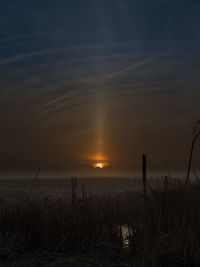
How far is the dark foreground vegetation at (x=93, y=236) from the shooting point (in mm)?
6586

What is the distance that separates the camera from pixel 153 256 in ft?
20.9

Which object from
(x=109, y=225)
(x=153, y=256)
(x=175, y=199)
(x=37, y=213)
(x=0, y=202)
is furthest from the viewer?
(x=0, y=202)

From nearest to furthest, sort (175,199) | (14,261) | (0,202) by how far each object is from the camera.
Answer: (14,261)
(175,199)
(0,202)

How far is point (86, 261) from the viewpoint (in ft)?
21.6

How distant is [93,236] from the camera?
24.8ft

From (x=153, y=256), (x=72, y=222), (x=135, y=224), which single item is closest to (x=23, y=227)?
(x=72, y=222)

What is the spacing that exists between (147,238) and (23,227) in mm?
2758

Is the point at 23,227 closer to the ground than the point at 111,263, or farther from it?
farther from it

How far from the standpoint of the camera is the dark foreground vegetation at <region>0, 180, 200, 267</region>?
259 inches

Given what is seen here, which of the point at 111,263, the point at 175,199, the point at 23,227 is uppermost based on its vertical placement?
the point at 175,199

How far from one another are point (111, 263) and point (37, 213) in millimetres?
2081

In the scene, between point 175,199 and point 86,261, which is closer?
point 86,261

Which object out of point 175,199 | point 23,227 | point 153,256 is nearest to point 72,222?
point 23,227

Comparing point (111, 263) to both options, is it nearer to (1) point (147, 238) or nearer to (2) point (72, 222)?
(1) point (147, 238)
